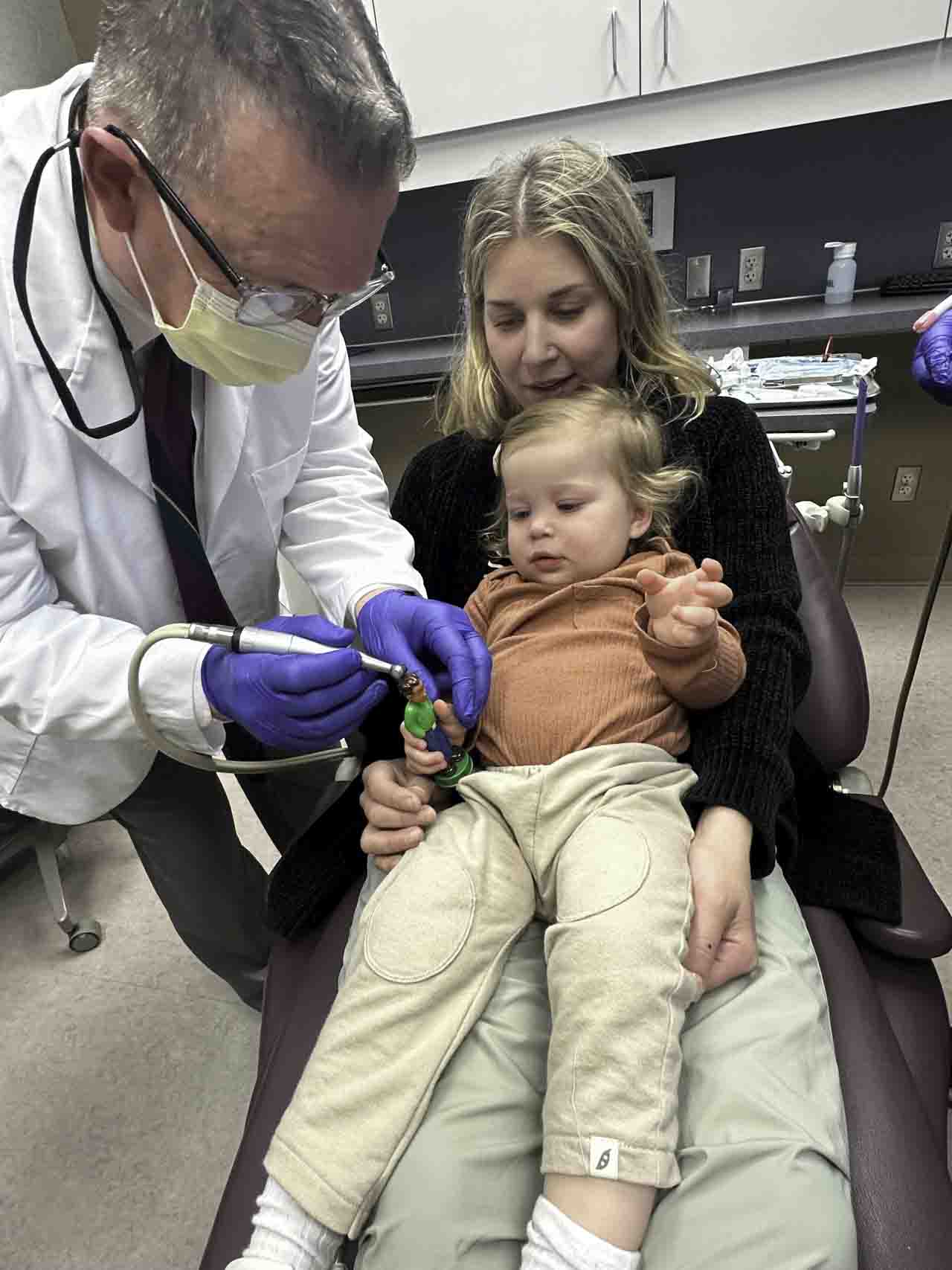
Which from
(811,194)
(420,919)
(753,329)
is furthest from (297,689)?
(811,194)

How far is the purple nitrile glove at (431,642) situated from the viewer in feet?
3.07

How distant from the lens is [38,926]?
1.99 metres

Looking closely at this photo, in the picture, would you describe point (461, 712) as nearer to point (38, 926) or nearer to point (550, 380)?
point (550, 380)

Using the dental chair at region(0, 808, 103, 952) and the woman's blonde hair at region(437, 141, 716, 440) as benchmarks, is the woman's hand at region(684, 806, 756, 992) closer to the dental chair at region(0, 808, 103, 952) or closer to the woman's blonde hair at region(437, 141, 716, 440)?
the woman's blonde hair at region(437, 141, 716, 440)

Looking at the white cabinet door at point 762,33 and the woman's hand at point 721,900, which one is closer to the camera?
the woman's hand at point 721,900

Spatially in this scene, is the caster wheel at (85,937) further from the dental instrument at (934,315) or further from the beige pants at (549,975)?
the dental instrument at (934,315)

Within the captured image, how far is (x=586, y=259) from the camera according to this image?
3.50 ft

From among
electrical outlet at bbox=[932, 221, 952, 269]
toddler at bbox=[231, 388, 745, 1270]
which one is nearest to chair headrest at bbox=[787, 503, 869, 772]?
toddler at bbox=[231, 388, 745, 1270]

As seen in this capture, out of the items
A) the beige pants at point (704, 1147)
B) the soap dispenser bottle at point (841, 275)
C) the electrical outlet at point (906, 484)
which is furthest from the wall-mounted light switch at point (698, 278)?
the beige pants at point (704, 1147)

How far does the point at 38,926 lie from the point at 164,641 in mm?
1451

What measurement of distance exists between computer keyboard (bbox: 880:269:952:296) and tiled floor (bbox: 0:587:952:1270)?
127 cm

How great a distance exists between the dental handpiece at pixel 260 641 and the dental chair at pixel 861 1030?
327mm

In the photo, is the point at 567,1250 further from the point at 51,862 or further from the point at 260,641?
the point at 51,862

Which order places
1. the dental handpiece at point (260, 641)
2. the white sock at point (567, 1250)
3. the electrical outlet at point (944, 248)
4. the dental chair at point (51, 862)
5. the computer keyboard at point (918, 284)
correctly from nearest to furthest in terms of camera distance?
the white sock at point (567, 1250) < the dental handpiece at point (260, 641) < the dental chair at point (51, 862) < the computer keyboard at point (918, 284) < the electrical outlet at point (944, 248)
